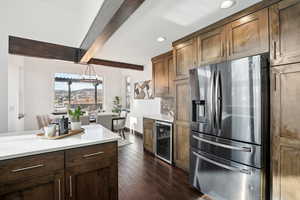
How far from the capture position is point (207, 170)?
6.52 feet

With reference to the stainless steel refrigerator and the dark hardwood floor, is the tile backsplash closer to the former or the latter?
the dark hardwood floor

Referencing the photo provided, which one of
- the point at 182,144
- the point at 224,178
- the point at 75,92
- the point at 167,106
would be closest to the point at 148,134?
the point at 167,106

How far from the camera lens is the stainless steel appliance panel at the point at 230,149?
5.10 feet

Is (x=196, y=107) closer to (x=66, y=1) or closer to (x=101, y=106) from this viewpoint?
(x=66, y=1)

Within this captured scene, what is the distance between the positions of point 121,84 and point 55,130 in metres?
5.57

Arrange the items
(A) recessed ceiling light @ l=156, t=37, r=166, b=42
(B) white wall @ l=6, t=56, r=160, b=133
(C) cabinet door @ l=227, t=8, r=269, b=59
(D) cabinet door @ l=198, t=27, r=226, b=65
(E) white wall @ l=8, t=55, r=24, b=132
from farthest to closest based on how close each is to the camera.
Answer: (B) white wall @ l=6, t=56, r=160, b=133
(E) white wall @ l=8, t=55, r=24, b=132
(A) recessed ceiling light @ l=156, t=37, r=166, b=42
(D) cabinet door @ l=198, t=27, r=226, b=65
(C) cabinet door @ l=227, t=8, r=269, b=59

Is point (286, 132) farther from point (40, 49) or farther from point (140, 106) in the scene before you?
point (140, 106)

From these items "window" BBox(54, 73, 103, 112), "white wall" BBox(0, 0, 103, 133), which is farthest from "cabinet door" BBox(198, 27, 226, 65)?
"window" BBox(54, 73, 103, 112)

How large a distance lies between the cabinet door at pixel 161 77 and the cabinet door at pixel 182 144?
1.08 meters

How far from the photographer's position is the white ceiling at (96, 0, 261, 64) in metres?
1.73

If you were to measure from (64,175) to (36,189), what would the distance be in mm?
218

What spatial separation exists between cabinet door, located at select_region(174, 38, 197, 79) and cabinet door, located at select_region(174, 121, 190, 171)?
3.05 feet

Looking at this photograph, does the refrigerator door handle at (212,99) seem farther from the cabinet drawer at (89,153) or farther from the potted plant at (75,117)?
the potted plant at (75,117)

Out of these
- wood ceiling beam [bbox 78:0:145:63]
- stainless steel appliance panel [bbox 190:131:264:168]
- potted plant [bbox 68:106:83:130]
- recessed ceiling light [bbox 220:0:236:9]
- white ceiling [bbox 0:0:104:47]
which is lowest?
stainless steel appliance panel [bbox 190:131:264:168]
